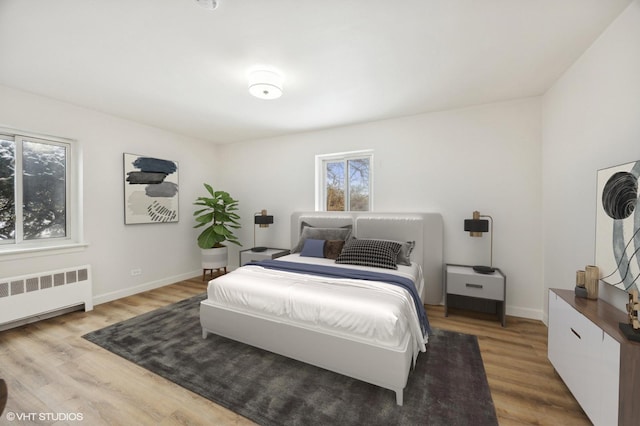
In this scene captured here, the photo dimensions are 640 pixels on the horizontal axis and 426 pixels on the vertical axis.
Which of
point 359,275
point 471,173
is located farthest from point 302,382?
point 471,173

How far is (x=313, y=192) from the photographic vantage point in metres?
4.33

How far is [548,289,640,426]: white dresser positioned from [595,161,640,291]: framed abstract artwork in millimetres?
239

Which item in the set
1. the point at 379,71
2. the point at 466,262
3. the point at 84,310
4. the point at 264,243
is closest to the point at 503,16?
the point at 379,71

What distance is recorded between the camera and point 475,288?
111 inches

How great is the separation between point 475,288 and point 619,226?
4.68ft

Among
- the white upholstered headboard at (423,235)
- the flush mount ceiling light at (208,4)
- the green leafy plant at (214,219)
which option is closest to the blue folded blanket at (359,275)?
the white upholstered headboard at (423,235)

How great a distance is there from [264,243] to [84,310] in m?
2.64

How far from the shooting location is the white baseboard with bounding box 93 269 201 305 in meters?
3.51

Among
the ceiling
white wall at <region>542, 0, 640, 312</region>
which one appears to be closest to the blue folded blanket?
white wall at <region>542, 0, 640, 312</region>

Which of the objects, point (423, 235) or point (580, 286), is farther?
point (423, 235)

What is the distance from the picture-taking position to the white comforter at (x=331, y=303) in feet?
5.79

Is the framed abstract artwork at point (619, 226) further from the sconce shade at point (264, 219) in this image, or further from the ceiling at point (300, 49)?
the sconce shade at point (264, 219)

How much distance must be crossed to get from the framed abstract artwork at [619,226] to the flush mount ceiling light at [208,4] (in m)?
2.79

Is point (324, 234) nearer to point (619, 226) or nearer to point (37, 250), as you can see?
point (619, 226)
